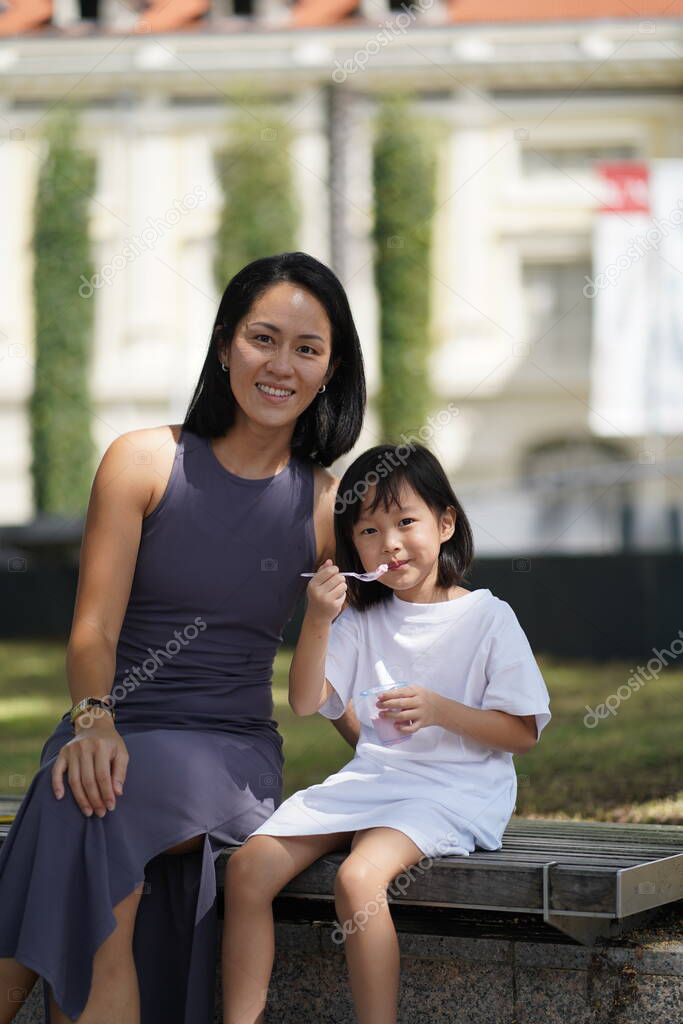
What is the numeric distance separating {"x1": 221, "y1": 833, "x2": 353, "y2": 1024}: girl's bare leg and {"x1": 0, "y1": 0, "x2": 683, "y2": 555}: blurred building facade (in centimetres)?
1579

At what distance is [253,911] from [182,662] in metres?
0.48

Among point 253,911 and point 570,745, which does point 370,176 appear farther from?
point 253,911

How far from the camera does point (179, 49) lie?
759 inches

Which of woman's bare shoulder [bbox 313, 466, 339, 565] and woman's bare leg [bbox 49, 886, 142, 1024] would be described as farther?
woman's bare shoulder [bbox 313, 466, 339, 565]

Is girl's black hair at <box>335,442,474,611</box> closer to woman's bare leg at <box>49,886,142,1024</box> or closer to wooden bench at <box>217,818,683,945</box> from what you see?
wooden bench at <box>217,818,683,945</box>

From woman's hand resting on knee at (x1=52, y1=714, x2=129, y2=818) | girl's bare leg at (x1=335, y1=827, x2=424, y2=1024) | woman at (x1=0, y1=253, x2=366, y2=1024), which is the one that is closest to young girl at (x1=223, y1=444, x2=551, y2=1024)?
girl's bare leg at (x1=335, y1=827, x2=424, y2=1024)

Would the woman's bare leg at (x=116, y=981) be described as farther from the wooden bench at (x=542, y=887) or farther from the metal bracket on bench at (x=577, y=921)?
the metal bracket on bench at (x=577, y=921)

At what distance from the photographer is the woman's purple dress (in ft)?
6.78

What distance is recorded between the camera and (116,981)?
6.77 ft

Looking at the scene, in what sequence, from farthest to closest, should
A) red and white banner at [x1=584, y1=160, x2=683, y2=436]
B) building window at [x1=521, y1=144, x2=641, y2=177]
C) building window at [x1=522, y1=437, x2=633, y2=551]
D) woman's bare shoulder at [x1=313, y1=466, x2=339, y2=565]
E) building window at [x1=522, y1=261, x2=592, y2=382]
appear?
building window at [x1=521, y1=144, x2=641, y2=177]
building window at [x1=522, y1=261, x2=592, y2=382]
building window at [x1=522, y1=437, x2=633, y2=551]
red and white banner at [x1=584, y1=160, x2=683, y2=436]
woman's bare shoulder at [x1=313, y1=466, x2=339, y2=565]

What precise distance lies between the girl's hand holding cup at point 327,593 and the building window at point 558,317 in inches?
650

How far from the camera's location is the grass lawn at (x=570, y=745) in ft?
13.7

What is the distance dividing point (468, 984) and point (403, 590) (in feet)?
2.22

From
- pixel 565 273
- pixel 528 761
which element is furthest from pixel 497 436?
pixel 528 761
